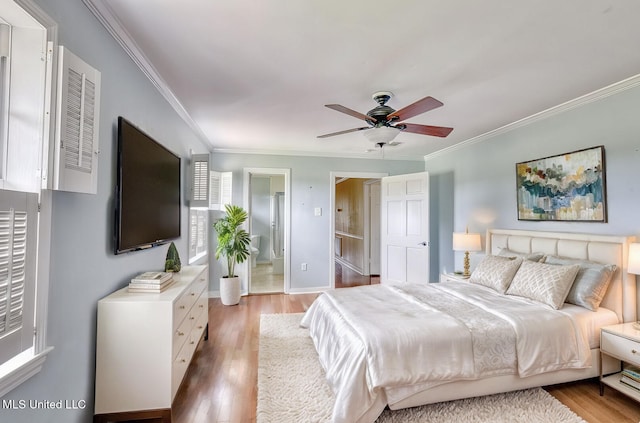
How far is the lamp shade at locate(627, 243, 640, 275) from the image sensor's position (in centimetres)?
211

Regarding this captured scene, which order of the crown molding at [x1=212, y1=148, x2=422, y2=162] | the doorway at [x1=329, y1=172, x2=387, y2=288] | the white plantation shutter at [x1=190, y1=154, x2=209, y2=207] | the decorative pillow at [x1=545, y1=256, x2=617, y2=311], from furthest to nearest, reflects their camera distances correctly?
1. the doorway at [x1=329, y1=172, x2=387, y2=288]
2. the crown molding at [x1=212, y1=148, x2=422, y2=162]
3. the white plantation shutter at [x1=190, y1=154, x2=209, y2=207]
4. the decorative pillow at [x1=545, y1=256, x2=617, y2=311]

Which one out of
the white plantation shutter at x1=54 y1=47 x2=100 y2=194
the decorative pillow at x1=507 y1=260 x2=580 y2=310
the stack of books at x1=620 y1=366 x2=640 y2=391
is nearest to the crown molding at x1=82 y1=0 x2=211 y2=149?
the white plantation shutter at x1=54 y1=47 x2=100 y2=194

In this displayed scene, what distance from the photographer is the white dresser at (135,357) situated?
64.9 inches

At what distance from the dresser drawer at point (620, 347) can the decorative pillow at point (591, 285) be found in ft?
0.74

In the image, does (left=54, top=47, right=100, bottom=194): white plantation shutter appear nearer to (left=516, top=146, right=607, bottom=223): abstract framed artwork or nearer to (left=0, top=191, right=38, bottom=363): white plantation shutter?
(left=0, top=191, right=38, bottom=363): white plantation shutter

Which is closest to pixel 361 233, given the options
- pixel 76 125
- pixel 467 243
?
pixel 467 243

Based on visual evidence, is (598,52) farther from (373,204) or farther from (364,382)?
(373,204)

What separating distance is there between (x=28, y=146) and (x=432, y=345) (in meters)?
2.37

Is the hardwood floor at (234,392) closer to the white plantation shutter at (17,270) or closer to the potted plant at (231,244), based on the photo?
the potted plant at (231,244)

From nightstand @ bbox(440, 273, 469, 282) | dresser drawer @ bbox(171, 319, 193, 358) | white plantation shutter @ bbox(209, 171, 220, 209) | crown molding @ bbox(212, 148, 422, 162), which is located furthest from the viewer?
crown molding @ bbox(212, 148, 422, 162)

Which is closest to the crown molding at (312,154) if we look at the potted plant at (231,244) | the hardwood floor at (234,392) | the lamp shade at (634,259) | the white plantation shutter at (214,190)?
the white plantation shutter at (214,190)

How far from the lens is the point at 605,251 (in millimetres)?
2439

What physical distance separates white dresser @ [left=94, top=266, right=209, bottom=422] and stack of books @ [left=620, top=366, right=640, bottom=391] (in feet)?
10.3

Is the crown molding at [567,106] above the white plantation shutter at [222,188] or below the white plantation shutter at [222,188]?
above
